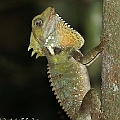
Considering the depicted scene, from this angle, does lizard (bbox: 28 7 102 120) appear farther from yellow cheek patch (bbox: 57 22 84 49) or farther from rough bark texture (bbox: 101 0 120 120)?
rough bark texture (bbox: 101 0 120 120)

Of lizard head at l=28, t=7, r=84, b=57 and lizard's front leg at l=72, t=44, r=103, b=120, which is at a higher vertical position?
lizard head at l=28, t=7, r=84, b=57

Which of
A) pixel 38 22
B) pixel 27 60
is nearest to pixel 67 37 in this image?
pixel 38 22

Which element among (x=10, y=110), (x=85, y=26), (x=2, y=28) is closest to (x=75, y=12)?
(x=85, y=26)

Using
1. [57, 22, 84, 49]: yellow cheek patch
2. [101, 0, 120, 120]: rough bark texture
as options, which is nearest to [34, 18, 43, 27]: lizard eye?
[57, 22, 84, 49]: yellow cheek patch

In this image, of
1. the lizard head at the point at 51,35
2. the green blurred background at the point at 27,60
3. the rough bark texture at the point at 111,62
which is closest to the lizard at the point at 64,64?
the lizard head at the point at 51,35

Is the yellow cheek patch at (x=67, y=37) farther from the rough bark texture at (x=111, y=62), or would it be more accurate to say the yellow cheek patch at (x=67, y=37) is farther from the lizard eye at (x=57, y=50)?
the rough bark texture at (x=111, y=62)
